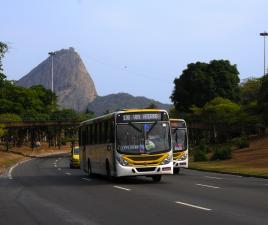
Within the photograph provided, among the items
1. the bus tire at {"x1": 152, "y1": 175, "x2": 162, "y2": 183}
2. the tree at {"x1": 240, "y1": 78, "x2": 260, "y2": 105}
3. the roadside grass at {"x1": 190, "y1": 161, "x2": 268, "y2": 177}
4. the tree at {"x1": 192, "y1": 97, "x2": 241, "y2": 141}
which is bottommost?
the bus tire at {"x1": 152, "y1": 175, "x2": 162, "y2": 183}

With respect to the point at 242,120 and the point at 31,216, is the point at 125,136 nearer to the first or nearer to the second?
the point at 31,216

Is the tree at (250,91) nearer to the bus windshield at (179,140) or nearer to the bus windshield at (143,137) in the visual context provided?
the bus windshield at (179,140)

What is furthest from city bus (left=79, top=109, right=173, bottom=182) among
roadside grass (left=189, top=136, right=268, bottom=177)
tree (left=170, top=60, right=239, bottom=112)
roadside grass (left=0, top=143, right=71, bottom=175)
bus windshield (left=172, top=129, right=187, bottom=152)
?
tree (left=170, top=60, right=239, bottom=112)

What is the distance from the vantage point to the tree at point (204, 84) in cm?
11419

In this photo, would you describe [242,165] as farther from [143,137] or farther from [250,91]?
[250,91]

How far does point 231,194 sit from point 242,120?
75.8m

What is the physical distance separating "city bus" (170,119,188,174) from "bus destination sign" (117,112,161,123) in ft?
34.0

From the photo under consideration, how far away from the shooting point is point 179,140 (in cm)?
3822

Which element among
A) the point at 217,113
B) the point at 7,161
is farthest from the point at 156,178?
the point at 217,113

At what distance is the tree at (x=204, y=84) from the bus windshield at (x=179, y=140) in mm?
75341

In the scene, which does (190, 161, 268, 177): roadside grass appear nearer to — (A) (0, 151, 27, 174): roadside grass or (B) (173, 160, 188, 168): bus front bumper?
(B) (173, 160, 188, 168): bus front bumper

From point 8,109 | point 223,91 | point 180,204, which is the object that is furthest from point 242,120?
point 180,204

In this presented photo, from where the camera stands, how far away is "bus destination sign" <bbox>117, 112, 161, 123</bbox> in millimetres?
26125

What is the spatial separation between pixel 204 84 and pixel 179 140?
76.9 metres
